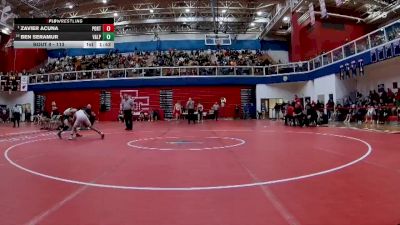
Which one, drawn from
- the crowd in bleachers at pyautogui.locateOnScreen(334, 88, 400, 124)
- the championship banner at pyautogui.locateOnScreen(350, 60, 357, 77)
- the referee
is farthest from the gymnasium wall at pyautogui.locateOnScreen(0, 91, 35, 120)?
the championship banner at pyautogui.locateOnScreen(350, 60, 357, 77)

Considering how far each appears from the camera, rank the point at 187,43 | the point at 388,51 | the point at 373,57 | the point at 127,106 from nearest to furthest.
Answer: the point at 127,106 → the point at 388,51 → the point at 373,57 → the point at 187,43

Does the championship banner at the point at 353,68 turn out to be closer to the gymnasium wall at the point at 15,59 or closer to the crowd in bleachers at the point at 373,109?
the crowd in bleachers at the point at 373,109

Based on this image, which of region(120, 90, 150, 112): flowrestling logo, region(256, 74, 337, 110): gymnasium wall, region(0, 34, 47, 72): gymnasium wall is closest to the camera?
region(256, 74, 337, 110): gymnasium wall

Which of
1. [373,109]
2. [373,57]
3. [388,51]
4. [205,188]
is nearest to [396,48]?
[388,51]

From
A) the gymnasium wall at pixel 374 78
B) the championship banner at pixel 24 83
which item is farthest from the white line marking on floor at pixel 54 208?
the championship banner at pixel 24 83

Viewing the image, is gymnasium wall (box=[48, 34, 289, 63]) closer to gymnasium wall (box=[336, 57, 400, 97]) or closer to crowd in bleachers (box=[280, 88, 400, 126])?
gymnasium wall (box=[336, 57, 400, 97])

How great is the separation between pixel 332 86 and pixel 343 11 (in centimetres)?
1046

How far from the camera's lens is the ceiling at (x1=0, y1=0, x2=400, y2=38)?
30.9 meters

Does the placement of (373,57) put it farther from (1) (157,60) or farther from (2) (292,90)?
(1) (157,60)

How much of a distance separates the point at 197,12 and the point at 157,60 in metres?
6.72

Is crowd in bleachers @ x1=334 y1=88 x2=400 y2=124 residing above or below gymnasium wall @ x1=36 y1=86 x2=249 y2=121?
below

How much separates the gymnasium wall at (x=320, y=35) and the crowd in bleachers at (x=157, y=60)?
14.0ft

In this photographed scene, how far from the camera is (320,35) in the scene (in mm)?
30875
